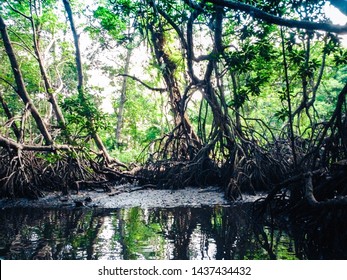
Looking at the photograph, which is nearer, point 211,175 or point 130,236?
point 130,236

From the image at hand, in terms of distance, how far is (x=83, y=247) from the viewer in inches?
108

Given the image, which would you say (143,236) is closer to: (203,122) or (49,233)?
(49,233)

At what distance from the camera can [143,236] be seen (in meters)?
3.10

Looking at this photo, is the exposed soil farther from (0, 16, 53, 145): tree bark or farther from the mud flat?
(0, 16, 53, 145): tree bark

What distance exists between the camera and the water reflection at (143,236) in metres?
2.55

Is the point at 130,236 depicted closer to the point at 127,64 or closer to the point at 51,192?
the point at 51,192

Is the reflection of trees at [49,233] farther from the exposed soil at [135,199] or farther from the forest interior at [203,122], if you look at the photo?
the forest interior at [203,122]

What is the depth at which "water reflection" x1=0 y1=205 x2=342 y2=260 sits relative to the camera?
8.36 ft

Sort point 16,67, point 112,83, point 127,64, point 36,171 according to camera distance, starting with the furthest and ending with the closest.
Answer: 1. point 112,83
2. point 127,64
3. point 36,171
4. point 16,67

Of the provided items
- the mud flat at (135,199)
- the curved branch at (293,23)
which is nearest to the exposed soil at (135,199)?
the mud flat at (135,199)

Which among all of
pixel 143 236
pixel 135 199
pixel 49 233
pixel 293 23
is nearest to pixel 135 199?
pixel 135 199

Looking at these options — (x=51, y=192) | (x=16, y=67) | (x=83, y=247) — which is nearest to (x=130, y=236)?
(x=83, y=247)

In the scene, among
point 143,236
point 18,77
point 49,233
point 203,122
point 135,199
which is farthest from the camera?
point 203,122
